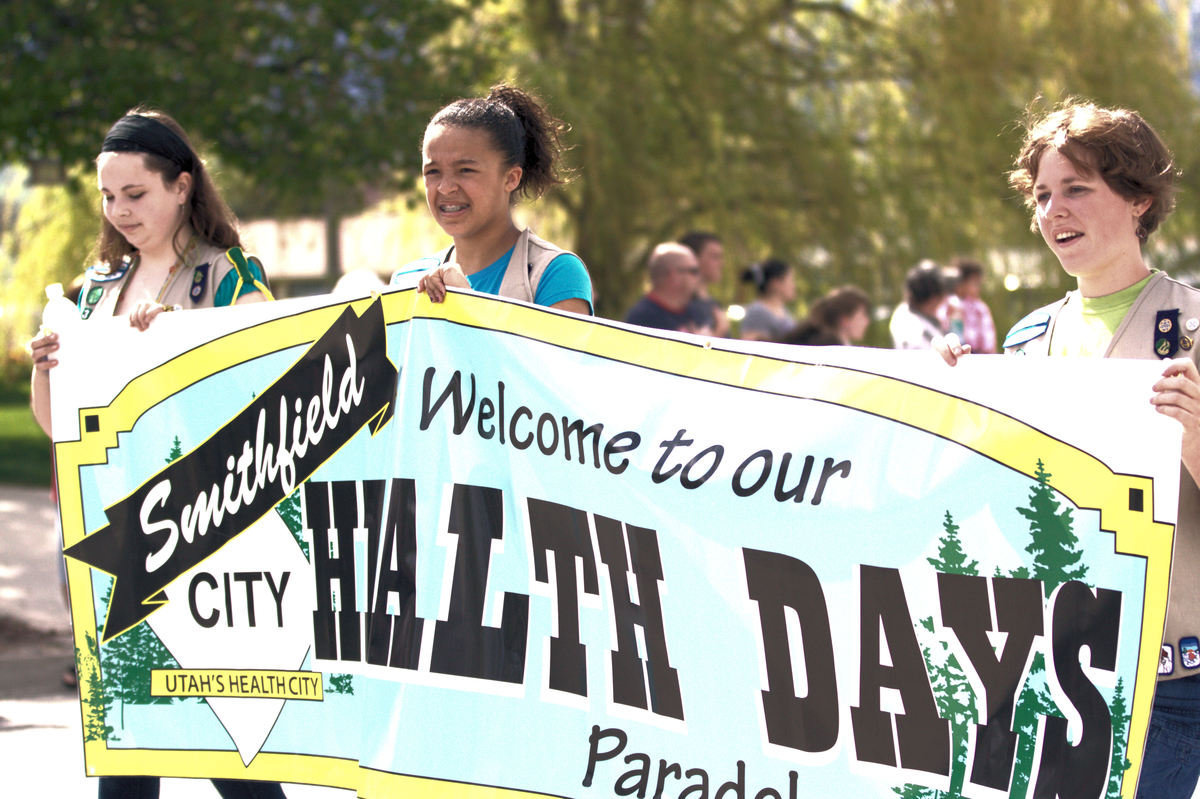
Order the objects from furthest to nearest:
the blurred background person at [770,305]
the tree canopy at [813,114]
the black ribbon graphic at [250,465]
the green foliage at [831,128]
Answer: the green foliage at [831,128] < the tree canopy at [813,114] < the blurred background person at [770,305] < the black ribbon graphic at [250,465]

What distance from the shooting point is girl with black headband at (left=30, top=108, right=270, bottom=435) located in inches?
136

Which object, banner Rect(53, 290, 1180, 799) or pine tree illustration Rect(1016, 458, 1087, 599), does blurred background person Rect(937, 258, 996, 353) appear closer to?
banner Rect(53, 290, 1180, 799)

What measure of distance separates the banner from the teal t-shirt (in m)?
0.12

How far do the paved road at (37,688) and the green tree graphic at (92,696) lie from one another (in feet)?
3.55

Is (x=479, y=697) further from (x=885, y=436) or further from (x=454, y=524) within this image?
(x=885, y=436)

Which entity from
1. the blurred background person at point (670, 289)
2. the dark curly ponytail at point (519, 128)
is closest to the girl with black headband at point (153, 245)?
the dark curly ponytail at point (519, 128)

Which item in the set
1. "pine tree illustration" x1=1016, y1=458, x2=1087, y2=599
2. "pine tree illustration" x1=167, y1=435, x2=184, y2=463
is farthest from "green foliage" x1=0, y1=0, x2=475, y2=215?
"pine tree illustration" x1=1016, y1=458, x2=1087, y2=599

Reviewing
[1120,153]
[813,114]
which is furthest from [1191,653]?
[813,114]

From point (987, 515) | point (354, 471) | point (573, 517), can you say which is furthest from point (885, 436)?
point (354, 471)

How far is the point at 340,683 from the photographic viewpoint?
10.4 ft

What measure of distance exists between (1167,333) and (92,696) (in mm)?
2631

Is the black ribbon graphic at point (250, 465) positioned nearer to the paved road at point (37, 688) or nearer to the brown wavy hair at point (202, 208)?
the brown wavy hair at point (202, 208)

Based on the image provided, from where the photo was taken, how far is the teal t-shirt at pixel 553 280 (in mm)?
3111

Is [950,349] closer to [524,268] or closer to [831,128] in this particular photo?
[524,268]
